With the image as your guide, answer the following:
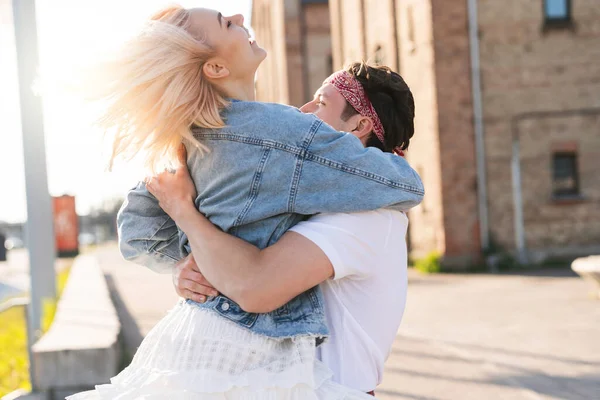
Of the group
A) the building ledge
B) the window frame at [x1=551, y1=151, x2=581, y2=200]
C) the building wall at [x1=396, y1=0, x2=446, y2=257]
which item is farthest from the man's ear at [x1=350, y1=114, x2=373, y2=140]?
the window frame at [x1=551, y1=151, x2=581, y2=200]

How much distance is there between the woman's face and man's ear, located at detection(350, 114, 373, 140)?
1.34 ft

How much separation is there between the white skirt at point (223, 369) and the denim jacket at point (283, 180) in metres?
0.04

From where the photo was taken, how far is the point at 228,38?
185 cm

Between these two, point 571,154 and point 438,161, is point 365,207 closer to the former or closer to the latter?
point 438,161

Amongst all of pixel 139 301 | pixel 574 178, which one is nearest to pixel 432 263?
pixel 574 178

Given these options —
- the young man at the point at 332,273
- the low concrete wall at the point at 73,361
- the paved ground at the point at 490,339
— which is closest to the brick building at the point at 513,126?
the paved ground at the point at 490,339

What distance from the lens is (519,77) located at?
18922 mm

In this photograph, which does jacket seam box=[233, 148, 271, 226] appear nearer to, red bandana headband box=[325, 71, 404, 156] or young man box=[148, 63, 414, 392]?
young man box=[148, 63, 414, 392]

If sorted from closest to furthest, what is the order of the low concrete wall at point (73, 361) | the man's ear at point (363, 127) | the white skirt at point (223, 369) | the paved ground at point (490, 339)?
the white skirt at point (223, 369) → the man's ear at point (363, 127) → the low concrete wall at point (73, 361) → the paved ground at point (490, 339)

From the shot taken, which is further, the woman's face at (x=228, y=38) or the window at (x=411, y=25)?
the window at (x=411, y=25)

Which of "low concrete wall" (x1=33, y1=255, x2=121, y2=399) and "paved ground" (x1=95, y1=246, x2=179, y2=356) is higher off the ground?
"low concrete wall" (x1=33, y1=255, x2=121, y2=399)

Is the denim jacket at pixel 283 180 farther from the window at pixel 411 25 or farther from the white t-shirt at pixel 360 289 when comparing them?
the window at pixel 411 25

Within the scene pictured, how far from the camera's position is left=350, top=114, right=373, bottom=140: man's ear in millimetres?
2189

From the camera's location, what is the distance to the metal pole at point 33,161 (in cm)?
931
